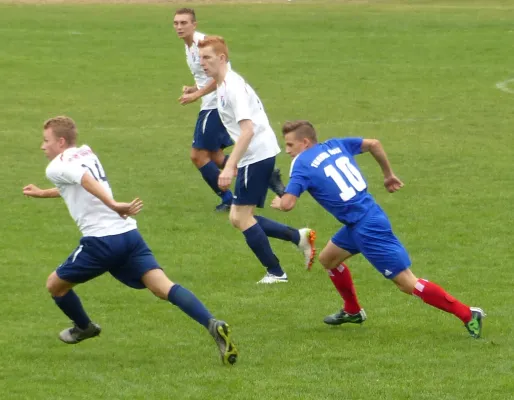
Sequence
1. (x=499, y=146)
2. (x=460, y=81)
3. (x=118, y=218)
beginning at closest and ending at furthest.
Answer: (x=118, y=218), (x=499, y=146), (x=460, y=81)

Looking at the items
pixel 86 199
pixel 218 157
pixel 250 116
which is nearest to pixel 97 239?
pixel 86 199

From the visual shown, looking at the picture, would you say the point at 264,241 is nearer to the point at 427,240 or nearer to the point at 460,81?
the point at 427,240

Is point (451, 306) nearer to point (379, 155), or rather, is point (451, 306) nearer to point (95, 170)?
point (379, 155)

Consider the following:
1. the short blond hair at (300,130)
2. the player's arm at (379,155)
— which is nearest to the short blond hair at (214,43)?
the short blond hair at (300,130)

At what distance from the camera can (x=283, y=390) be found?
7.67 m

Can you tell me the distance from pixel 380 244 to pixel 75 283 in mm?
2240

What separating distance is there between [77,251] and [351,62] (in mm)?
19952

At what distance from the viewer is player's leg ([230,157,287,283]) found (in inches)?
424

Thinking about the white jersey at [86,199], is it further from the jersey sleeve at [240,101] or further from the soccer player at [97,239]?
the jersey sleeve at [240,101]

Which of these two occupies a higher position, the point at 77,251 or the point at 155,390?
the point at 77,251

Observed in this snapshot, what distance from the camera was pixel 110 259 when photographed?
328 inches

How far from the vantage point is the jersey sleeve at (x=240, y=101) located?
997 cm

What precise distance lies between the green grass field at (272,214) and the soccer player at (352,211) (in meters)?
0.36

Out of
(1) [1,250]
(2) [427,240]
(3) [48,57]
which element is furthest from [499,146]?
(3) [48,57]
